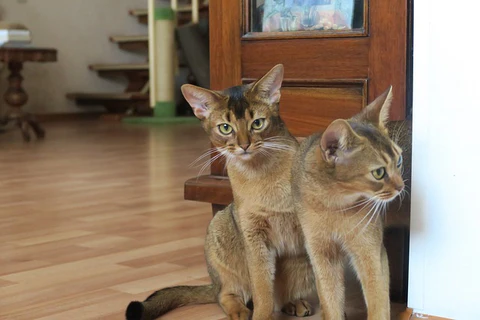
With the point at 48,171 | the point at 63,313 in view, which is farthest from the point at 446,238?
the point at 48,171

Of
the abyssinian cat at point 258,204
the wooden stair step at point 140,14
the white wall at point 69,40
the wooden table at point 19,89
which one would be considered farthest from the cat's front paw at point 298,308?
the wooden stair step at point 140,14

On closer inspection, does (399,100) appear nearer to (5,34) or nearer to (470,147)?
(470,147)

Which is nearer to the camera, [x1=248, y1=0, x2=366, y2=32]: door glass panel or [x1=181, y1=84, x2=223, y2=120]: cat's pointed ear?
[x1=181, y1=84, x2=223, y2=120]: cat's pointed ear

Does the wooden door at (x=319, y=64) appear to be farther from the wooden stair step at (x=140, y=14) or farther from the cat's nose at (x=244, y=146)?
the wooden stair step at (x=140, y=14)

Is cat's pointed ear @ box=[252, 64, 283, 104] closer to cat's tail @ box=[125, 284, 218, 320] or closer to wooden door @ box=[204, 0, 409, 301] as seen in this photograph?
wooden door @ box=[204, 0, 409, 301]

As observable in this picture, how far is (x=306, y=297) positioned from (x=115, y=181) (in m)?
1.97

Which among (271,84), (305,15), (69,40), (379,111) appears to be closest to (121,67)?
(69,40)

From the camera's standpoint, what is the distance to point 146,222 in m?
2.58

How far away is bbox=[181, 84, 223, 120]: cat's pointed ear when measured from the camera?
5.11 ft

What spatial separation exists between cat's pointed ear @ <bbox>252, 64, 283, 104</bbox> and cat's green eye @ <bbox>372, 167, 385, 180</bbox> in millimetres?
363

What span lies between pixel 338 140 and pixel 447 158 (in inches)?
10.4

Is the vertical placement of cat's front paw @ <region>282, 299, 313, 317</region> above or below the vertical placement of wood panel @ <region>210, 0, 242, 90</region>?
below

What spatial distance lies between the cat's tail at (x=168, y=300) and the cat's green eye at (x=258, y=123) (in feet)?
1.27

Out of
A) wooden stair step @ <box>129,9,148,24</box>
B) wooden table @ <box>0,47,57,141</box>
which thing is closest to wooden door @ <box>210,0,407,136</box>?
wooden table @ <box>0,47,57,141</box>
